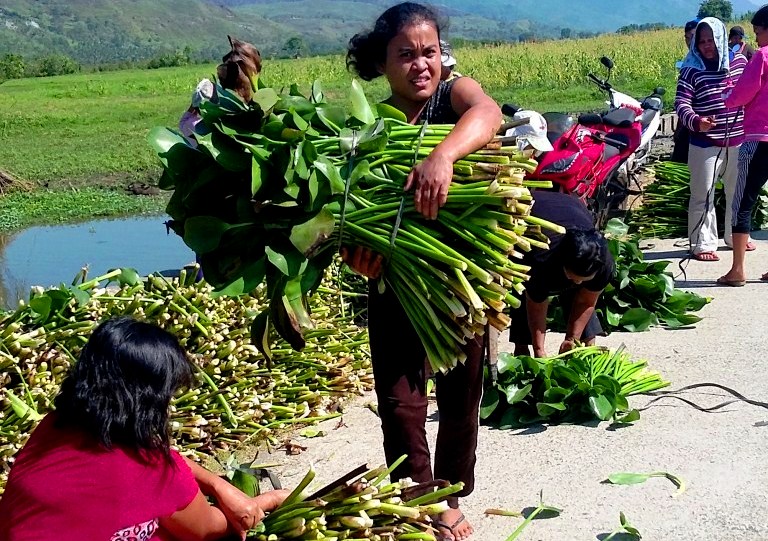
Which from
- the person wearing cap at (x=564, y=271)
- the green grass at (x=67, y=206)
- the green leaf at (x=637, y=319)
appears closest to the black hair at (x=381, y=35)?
the person wearing cap at (x=564, y=271)

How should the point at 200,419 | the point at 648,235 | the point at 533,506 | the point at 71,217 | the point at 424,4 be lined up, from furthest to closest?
the point at 71,217 → the point at 648,235 → the point at 200,419 → the point at 533,506 → the point at 424,4

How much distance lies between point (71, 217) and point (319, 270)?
8.98m

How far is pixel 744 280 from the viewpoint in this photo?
22.0ft

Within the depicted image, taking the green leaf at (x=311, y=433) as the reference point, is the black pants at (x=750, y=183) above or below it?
above

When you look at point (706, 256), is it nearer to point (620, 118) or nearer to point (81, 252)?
point (620, 118)

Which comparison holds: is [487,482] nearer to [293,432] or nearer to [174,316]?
[293,432]

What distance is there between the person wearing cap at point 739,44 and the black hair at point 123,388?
6.77 meters

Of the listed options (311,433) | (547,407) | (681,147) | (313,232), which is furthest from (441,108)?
(681,147)

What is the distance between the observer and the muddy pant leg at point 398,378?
10.4ft

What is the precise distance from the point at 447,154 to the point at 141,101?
25.8m

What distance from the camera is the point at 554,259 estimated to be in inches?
176

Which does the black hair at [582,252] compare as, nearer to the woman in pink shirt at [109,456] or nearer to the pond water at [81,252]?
the woman in pink shirt at [109,456]

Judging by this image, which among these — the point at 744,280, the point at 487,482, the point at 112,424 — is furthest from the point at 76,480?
the point at 744,280

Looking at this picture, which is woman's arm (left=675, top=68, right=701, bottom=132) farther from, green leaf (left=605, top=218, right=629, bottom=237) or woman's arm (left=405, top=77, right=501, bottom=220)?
woman's arm (left=405, top=77, right=501, bottom=220)
